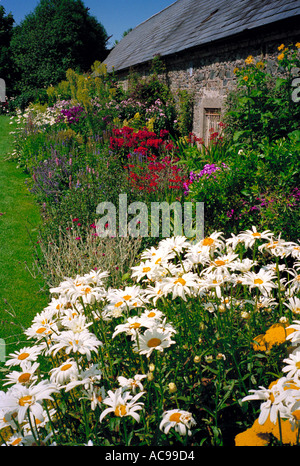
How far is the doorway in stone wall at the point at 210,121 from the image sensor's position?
24.5 ft

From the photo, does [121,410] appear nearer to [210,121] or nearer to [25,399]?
[25,399]

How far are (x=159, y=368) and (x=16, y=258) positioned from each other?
12.9 feet

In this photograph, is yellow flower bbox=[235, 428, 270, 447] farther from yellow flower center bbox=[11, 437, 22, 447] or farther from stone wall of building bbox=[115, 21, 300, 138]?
stone wall of building bbox=[115, 21, 300, 138]

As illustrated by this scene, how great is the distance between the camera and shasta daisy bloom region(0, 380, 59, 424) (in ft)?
3.99

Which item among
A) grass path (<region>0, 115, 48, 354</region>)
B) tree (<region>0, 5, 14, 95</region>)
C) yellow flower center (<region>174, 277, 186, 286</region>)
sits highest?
tree (<region>0, 5, 14, 95</region>)

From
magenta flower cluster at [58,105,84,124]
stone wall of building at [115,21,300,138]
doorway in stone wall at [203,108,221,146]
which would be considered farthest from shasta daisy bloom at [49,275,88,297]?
magenta flower cluster at [58,105,84,124]

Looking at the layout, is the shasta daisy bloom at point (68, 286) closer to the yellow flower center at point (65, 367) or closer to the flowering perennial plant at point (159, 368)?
the flowering perennial plant at point (159, 368)

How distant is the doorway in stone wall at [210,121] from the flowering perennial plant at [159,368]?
609 centimetres

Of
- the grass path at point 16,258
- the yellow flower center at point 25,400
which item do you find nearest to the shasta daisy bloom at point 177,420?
the yellow flower center at point 25,400

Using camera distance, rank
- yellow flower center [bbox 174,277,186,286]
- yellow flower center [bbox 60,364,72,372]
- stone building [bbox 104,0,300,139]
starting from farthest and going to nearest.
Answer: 1. stone building [bbox 104,0,300,139]
2. yellow flower center [bbox 174,277,186,286]
3. yellow flower center [bbox 60,364,72,372]

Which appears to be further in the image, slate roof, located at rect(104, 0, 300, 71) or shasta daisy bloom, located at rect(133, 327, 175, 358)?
slate roof, located at rect(104, 0, 300, 71)

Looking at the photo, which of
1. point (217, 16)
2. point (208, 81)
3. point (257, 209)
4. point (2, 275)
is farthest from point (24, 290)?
point (217, 16)
